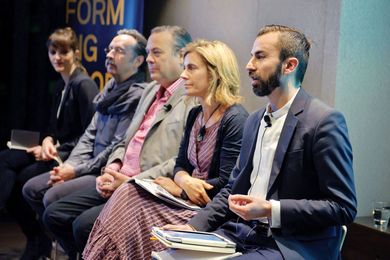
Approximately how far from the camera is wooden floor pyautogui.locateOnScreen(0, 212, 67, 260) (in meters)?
4.59

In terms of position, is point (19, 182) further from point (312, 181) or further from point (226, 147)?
point (312, 181)

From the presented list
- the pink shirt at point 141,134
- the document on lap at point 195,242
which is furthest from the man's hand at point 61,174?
the document on lap at point 195,242

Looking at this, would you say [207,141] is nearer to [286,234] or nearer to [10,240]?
[286,234]

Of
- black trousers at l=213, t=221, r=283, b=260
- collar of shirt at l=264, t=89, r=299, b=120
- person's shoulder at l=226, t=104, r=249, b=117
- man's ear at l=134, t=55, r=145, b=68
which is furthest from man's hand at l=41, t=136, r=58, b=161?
collar of shirt at l=264, t=89, r=299, b=120

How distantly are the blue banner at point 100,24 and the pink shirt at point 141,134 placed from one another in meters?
1.10

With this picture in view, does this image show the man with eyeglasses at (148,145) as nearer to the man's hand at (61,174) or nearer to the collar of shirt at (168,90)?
the collar of shirt at (168,90)

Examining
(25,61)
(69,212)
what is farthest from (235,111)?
(25,61)

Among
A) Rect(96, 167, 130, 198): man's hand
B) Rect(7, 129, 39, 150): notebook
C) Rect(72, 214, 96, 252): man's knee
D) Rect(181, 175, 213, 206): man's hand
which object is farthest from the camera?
Rect(7, 129, 39, 150): notebook

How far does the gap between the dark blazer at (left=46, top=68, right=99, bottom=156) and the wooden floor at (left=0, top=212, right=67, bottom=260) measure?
2.72ft

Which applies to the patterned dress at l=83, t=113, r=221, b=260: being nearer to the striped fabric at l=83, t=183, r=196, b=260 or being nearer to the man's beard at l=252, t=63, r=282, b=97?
the striped fabric at l=83, t=183, r=196, b=260

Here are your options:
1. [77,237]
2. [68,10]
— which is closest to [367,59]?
[77,237]

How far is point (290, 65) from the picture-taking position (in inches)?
100

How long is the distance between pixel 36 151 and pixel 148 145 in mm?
1194

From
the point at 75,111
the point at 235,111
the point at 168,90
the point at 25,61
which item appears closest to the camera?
the point at 235,111
